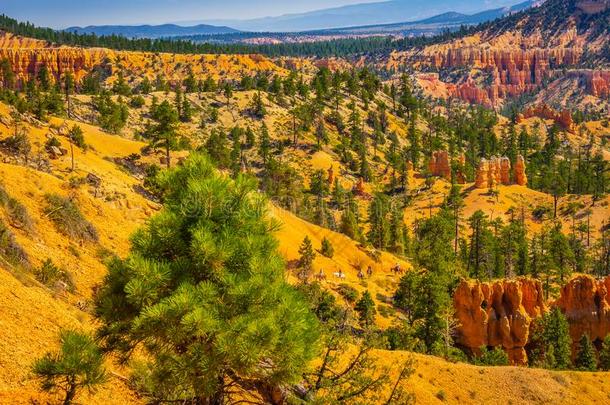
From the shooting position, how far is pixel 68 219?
28.3 meters

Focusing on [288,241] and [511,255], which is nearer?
[288,241]

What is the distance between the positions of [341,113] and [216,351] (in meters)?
133

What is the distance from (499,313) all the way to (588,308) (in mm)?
9217

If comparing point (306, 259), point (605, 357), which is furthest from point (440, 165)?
point (605, 357)

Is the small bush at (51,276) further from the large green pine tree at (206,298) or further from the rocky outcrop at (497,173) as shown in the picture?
the rocky outcrop at (497,173)

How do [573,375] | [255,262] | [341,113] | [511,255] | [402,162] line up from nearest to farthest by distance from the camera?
[255,262]
[573,375]
[511,255]
[402,162]
[341,113]

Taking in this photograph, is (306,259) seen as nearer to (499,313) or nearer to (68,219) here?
Answer: (499,313)

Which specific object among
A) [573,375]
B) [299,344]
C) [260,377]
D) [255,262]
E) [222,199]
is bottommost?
[573,375]

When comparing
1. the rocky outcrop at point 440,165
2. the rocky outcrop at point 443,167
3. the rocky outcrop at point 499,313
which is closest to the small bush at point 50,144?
the rocky outcrop at point 499,313

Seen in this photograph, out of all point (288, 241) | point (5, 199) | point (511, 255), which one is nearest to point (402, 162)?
point (511, 255)

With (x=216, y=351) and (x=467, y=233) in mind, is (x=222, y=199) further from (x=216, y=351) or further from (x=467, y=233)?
(x=467, y=233)

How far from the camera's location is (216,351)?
933cm

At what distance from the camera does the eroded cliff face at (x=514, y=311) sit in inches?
1923

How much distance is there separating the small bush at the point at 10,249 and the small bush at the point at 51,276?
0.79 metres
